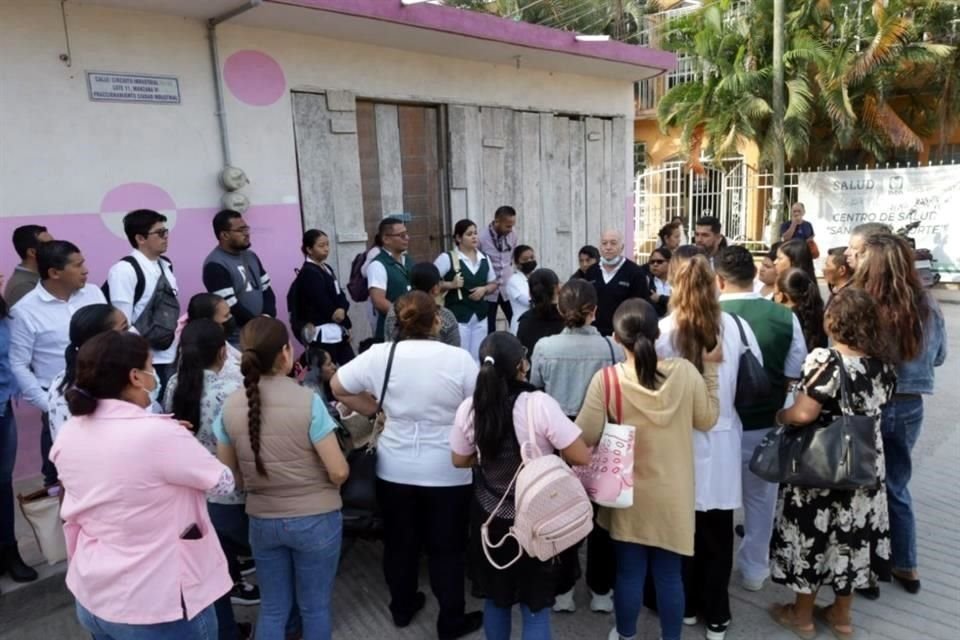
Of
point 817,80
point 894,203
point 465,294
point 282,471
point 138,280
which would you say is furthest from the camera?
point 817,80

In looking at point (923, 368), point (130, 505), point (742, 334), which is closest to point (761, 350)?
point (742, 334)

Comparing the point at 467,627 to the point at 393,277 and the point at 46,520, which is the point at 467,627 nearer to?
the point at 46,520

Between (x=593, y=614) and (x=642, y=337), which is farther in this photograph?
(x=593, y=614)

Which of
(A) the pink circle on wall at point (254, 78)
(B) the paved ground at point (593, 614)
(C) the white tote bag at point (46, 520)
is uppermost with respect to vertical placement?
(A) the pink circle on wall at point (254, 78)

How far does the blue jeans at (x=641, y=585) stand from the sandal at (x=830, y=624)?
0.79 meters

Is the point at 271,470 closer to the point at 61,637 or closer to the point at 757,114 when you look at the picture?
the point at 61,637

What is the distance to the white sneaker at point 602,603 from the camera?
3.15 meters

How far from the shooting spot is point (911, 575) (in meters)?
3.26

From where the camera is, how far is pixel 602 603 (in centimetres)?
315

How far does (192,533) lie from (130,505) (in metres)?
0.23

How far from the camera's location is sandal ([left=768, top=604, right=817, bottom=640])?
Answer: 2920 mm

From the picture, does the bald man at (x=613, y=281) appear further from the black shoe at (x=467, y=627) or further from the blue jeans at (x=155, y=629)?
the blue jeans at (x=155, y=629)

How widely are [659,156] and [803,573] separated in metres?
15.7

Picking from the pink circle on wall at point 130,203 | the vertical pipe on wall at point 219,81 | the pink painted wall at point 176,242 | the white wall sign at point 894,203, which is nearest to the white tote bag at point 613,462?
the pink painted wall at point 176,242
